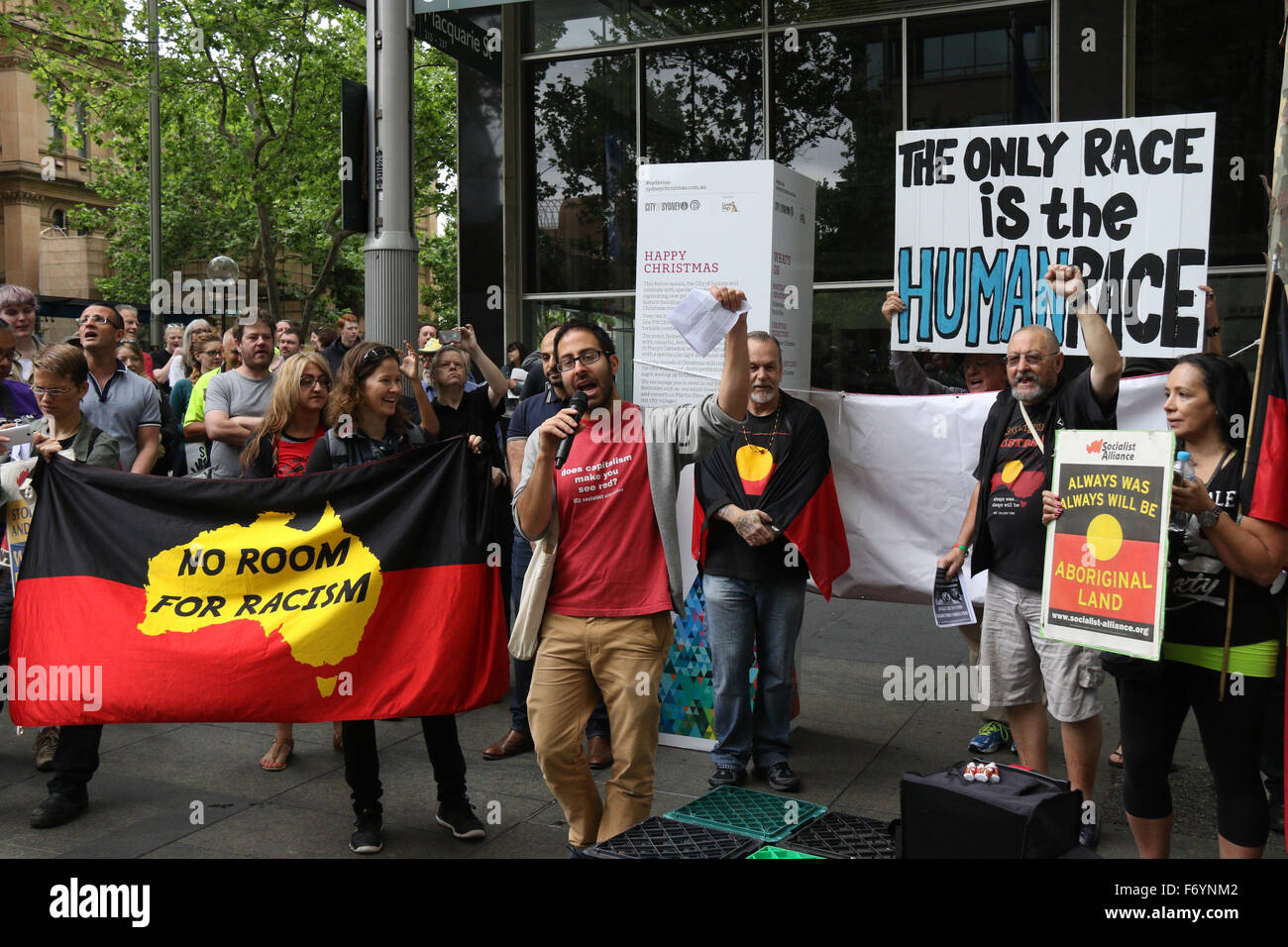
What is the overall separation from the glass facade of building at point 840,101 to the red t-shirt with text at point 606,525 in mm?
6779

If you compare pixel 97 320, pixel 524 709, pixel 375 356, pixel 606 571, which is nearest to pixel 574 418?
pixel 606 571

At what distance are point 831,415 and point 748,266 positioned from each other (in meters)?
0.99

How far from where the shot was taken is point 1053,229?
214 inches

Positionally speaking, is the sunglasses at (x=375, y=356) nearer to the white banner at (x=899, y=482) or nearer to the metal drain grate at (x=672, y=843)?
the white banner at (x=899, y=482)

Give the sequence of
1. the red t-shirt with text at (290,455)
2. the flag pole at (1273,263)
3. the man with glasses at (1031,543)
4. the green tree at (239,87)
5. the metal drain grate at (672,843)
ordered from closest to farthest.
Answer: the metal drain grate at (672,843) < the flag pole at (1273,263) < the man with glasses at (1031,543) < the red t-shirt with text at (290,455) < the green tree at (239,87)

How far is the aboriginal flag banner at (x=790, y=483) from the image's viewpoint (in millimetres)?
5453

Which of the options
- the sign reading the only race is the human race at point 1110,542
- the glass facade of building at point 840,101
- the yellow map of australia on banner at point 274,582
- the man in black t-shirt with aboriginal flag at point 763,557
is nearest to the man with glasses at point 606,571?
the yellow map of australia on banner at point 274,582

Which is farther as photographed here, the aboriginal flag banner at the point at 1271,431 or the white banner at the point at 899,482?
the white banner at the point at 899,482

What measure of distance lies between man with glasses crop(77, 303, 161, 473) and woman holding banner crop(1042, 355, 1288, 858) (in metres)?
4.95

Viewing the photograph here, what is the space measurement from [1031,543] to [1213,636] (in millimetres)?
1111

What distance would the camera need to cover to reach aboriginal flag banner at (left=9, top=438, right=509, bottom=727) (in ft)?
15.6

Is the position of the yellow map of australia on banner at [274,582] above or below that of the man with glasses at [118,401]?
below

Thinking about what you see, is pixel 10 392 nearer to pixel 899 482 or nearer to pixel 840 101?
pixel 899 482

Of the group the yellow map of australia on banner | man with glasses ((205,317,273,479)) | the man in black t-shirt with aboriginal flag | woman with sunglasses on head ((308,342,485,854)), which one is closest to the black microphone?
woman with sunglasses on head ((308,342,485,854))
